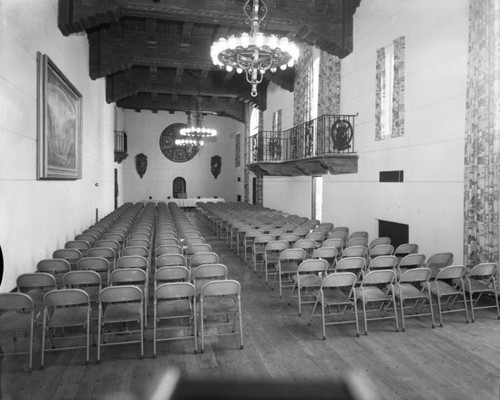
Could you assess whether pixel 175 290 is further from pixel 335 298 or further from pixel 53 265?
pixel 53 265

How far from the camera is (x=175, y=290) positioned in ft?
15.3

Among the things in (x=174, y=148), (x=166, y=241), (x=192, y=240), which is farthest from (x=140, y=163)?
(x=166, y=241)

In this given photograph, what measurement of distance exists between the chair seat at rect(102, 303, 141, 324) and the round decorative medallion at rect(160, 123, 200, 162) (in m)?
22.4

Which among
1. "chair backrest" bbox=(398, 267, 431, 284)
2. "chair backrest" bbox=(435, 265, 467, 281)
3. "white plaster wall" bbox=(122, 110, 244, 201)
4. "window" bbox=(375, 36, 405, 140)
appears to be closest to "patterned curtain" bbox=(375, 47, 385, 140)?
"window" bbox=(375, 36, 405, 140)

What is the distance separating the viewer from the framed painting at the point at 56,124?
23.5 ft

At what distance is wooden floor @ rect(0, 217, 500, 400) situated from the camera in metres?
3.71

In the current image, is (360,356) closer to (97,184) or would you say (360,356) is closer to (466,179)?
(466,179)

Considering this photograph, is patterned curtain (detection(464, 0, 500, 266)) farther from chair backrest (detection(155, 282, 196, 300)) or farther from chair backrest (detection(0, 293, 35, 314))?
chair backrest (detection(0, 293, 35, 314))

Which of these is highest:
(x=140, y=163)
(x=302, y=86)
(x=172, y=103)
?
(x=172, y=103)

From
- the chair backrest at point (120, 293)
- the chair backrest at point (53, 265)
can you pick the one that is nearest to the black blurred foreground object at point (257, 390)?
the chair backrest at point (120, 293)

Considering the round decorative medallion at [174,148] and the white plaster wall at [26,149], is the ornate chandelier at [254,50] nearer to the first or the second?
the white plaster wall at [26,149]

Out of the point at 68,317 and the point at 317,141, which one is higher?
the point at 317,141

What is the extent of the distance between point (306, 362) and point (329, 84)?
10442 millimetres

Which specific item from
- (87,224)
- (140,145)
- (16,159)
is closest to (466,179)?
(16,159)
